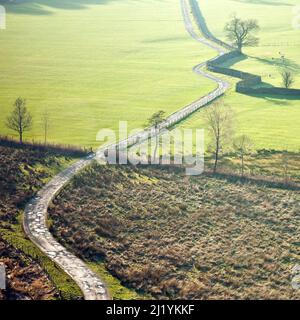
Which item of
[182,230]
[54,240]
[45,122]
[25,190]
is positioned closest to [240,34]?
[45,122]

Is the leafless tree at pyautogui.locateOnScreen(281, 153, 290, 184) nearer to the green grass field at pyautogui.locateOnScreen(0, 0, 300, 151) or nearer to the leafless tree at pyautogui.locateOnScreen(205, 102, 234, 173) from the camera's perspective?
the green grass field at pyautogui.locateOnScreen(0, 0, 300, 151)

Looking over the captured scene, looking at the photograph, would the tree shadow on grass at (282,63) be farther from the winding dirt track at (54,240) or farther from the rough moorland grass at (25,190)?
the rough moorland grass at (25,190)

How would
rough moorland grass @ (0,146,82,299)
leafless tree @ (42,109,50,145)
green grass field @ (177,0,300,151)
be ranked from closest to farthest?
rough moorland grass @ (0,146,82,299) < leafless tree @ (42,109,50,145) < green grass field @ (177,0,300,151)

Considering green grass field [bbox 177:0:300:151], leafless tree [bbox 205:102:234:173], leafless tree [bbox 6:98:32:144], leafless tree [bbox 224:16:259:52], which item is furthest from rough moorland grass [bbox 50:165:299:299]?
leafless tree [bbox 224:16:259:52]

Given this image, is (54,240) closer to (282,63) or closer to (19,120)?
(19,120)

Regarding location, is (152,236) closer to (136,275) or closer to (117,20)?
(136,275)

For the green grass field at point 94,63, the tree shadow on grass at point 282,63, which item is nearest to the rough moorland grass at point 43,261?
the green grass field at point 94,63

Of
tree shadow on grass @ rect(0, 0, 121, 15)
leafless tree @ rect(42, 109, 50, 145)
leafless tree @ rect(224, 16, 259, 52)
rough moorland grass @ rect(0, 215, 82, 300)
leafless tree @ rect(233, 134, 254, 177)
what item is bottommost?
rough moorland grass @ rect(0, 215, 82, 300)
